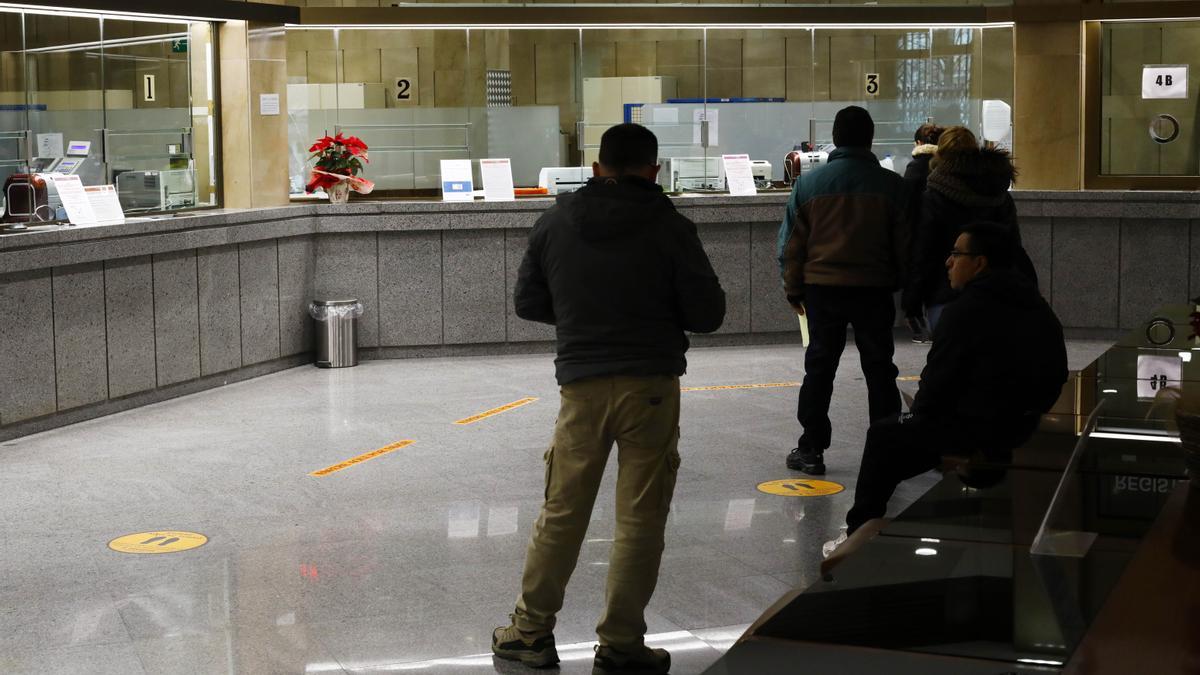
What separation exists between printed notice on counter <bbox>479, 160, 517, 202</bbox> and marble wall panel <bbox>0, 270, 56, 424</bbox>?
12.3 feet

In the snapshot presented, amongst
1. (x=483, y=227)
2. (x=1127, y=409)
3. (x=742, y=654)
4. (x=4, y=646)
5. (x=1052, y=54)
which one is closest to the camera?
(x=742, y=654)

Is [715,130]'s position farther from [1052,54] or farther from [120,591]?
[120,591]

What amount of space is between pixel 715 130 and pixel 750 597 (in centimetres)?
711

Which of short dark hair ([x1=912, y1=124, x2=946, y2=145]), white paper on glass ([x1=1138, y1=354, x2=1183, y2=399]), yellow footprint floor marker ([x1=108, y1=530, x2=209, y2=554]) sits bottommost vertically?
yellow footprint floor marker ([x1=108, y1=530, x2=209, y2=554])

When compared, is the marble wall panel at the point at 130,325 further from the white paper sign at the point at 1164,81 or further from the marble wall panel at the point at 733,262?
the white paper sign at the point at 1164,81

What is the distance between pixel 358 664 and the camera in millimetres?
4281

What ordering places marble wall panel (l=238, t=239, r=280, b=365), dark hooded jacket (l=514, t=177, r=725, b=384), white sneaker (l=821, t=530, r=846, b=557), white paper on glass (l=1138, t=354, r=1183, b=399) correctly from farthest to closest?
marble wall panel (l=238, t=239, r=280, b=365), white sneaker (l=821, t=530, r=846, b=557), white paper on glass (l=1138, t=354, r=1183, b=399), dark hooded jacket (l=514, t=177, r=725, b=384)

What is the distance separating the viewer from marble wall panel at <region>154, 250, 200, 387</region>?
8.95m

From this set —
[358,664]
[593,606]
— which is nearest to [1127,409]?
[593,606]

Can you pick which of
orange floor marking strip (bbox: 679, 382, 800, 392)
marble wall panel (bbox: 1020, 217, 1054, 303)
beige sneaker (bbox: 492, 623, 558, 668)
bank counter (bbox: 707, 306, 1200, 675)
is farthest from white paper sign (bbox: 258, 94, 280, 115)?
bank counter (bbox: 707, 306, 1200, 675)

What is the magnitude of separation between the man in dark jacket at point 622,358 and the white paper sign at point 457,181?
22.2 ft

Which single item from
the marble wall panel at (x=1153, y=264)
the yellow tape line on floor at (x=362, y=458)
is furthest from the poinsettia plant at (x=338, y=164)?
the marble wall panel at (x=1153, y=264)

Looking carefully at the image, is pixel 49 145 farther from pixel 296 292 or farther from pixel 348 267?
pixel 348 267

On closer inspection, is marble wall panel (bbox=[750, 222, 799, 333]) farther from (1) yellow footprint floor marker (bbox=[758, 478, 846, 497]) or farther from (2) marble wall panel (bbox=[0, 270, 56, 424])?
(2) marble wall panel (bbox=[0, 270, 56, 424])
